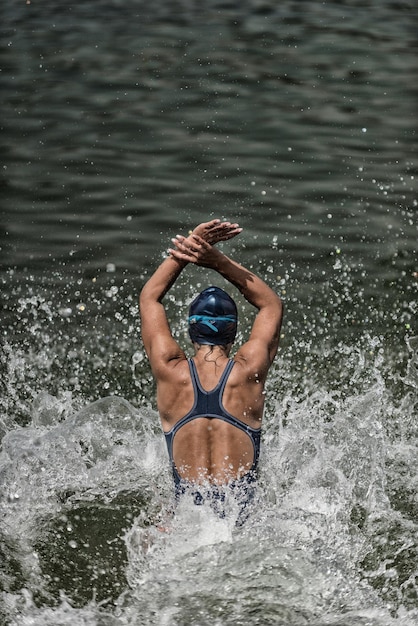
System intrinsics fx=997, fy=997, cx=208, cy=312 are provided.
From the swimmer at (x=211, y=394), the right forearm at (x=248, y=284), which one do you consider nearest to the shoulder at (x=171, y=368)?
the swimmer at (x=211, y=394)

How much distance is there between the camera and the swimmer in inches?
249

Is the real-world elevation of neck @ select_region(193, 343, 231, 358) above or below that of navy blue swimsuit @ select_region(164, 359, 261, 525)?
above

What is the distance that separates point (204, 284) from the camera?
37.0 feet

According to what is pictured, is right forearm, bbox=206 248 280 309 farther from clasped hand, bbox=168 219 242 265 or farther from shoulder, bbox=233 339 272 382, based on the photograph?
shoulder, bbox=233 339 272 382

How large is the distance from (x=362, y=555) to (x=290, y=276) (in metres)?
4.95

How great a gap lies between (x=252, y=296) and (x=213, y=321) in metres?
0.48

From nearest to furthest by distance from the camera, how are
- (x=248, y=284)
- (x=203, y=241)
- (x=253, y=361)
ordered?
1. (x=253, y=361)
2. (x=203, y=241)
3. (x=248, y=284)

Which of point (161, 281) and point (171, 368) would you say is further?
point (161, 281)

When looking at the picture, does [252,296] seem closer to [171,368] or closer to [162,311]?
[162,311]

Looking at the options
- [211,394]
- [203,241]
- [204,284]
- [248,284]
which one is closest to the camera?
[211,394]

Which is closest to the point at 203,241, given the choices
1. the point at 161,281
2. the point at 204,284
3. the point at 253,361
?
the point at 161,281

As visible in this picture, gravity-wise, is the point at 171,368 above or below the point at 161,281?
below

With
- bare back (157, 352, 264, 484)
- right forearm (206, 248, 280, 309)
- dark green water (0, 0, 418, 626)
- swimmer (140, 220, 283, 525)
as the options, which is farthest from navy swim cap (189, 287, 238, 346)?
dark green water (0, 0, 418, 626)

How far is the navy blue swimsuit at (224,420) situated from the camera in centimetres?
632
